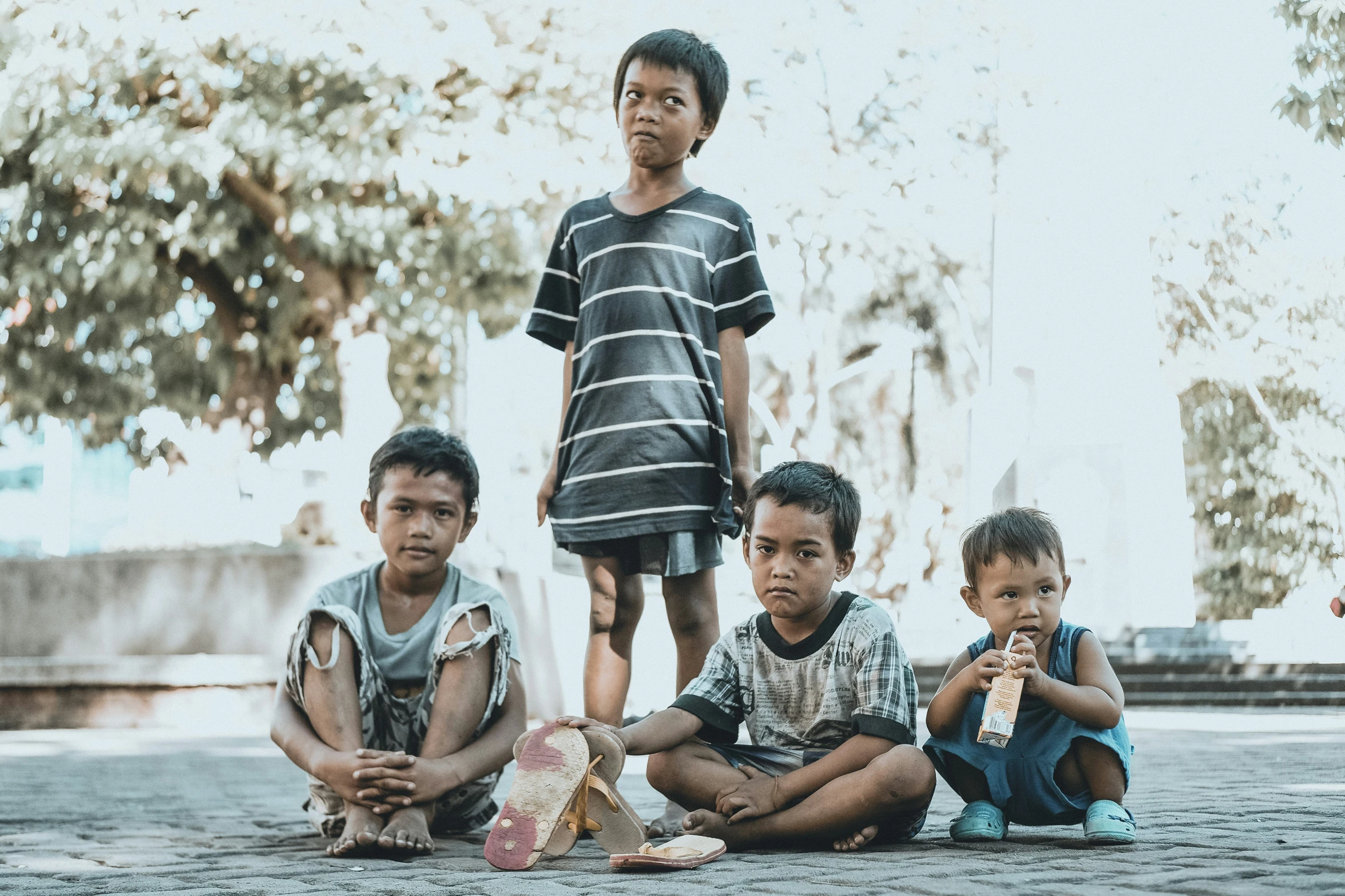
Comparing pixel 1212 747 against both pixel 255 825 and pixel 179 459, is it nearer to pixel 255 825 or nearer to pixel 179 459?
pixel 255 825

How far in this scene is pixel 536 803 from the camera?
9.13ft

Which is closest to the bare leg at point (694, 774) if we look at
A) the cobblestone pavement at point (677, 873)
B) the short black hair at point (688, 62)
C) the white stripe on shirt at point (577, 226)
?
the cobblestone pavement at point (677, 873)

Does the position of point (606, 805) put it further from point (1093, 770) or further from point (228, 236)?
point (228, 236)

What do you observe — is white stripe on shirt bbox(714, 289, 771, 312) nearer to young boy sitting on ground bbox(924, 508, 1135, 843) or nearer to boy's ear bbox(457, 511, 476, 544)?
boy's ear bbox(457, 511, 476, 544)

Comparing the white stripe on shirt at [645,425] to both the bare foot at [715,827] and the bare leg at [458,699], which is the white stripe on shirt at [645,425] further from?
the bare foot at [715,827]

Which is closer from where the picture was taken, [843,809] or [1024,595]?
[843,809]

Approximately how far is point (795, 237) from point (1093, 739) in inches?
460

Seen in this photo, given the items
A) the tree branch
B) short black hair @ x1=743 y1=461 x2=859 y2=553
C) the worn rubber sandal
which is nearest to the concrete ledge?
short black hair @ x1=743 y1=461 x2=859 y2=553

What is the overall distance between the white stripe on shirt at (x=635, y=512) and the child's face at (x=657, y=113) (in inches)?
35.4

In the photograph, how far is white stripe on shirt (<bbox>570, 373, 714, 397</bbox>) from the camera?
3.70 meters

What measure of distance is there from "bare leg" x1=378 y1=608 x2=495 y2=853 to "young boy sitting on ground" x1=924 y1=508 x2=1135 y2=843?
101 cm

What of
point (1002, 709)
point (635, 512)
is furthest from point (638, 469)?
point (1002, 709)

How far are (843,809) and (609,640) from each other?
988 millimetres

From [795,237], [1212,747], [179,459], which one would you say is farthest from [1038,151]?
[179,459]
